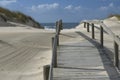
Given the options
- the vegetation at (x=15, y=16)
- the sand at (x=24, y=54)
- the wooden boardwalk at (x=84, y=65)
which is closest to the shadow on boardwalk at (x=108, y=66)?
the wooden boardwalk at (x=84, y=65)

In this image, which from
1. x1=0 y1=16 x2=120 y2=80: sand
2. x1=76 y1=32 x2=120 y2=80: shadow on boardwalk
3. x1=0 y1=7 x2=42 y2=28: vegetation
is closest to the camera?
x1=76 y1=32 x2=120 y2=80: shadow on boardwalk

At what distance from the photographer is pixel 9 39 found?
844 inches

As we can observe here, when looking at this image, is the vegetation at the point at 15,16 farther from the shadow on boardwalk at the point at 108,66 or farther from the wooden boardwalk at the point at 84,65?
the shadow on boardwalk at the point at 108,66

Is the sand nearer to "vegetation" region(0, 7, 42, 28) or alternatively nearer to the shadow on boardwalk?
the shadow on boardwalk

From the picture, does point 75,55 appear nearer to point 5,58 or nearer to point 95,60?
point 95,60

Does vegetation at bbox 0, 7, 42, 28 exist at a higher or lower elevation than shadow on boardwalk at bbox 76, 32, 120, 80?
higher

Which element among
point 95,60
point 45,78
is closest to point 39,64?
point 95,60

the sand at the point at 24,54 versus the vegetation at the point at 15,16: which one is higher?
the vegetation at the point at 15,16

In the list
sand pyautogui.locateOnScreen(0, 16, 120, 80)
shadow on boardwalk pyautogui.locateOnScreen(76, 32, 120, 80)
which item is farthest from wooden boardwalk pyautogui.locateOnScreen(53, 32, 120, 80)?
sand pyautogui.locateOnScreen(0, 16, 120, 80)

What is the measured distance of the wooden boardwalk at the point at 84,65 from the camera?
10.6m

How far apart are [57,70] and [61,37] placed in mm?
11228

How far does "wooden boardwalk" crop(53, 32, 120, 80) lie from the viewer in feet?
34.9

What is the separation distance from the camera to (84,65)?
12.2m

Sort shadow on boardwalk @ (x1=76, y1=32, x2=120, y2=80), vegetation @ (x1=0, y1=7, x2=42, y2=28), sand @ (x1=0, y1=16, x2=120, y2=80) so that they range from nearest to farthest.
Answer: shadow on boardwalk @ (x1=76, y1=32, x2=120, y2=80) < sand @ (x1=0, y1=16, x2=120, y2=80) < vegetation @ (x1=0, y1=7, x2=42, y2=28)
